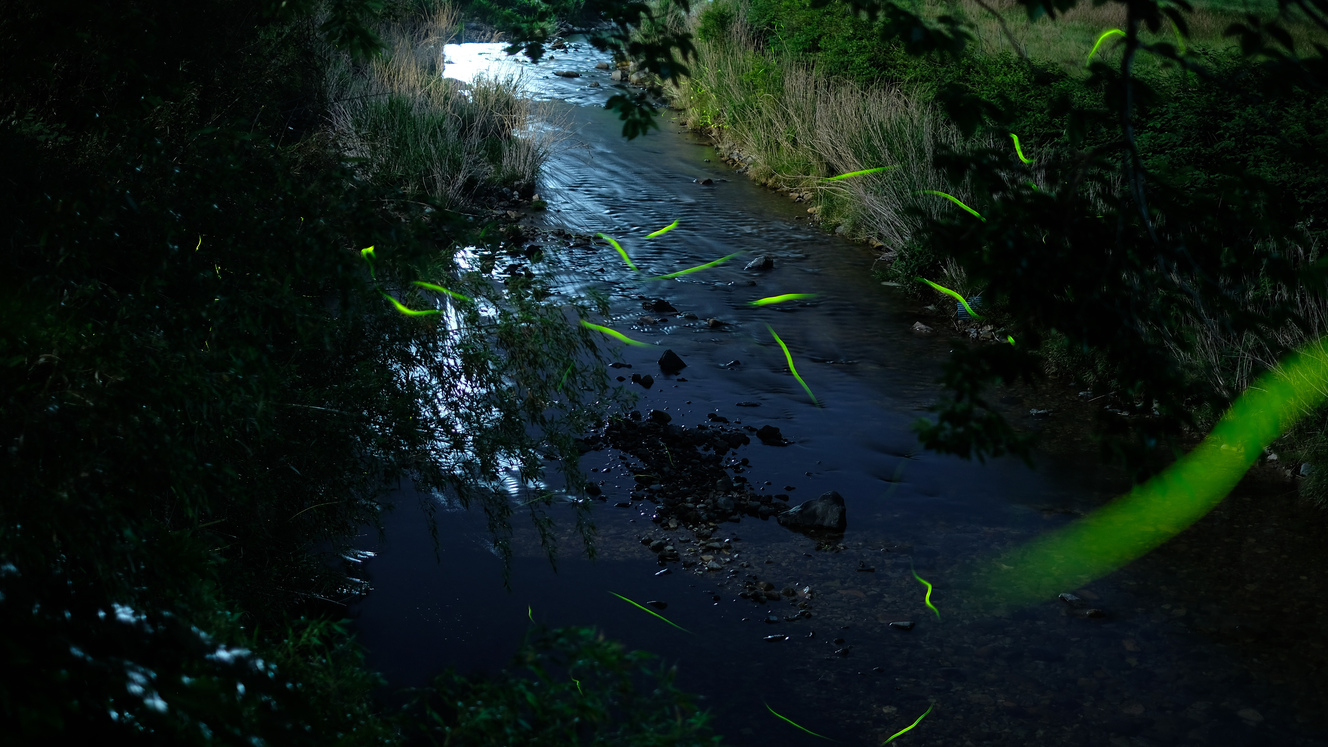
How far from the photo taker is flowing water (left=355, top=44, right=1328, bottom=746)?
4414mm

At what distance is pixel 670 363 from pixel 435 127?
5.65 metres

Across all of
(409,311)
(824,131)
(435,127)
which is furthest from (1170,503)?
(435,127)

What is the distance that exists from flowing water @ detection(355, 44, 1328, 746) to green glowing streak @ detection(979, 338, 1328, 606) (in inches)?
5.3

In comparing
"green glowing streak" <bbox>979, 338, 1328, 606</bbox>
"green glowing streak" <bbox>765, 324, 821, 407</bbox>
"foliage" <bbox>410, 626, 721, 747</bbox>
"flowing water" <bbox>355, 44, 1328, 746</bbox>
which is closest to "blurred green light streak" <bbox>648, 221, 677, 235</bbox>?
"green glowing streak" <bbox>765, 324, 821, 407</bbox>

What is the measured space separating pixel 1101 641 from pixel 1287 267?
9.93 feet

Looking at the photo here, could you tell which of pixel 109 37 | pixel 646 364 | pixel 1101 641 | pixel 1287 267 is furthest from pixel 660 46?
pixel 646 364

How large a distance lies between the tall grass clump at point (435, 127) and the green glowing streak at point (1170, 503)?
707 cm

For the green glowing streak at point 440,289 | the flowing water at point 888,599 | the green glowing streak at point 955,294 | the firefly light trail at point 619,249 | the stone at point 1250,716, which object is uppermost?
the green glowing streak at point 440,289

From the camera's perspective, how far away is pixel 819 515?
5.77m

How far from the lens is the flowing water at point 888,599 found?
14.5ft

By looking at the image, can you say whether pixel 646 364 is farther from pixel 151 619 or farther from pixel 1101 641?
pixel 151 619

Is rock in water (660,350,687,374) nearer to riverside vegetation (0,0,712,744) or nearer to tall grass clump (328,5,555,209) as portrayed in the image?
riverside vegetation (0,0,712,744)

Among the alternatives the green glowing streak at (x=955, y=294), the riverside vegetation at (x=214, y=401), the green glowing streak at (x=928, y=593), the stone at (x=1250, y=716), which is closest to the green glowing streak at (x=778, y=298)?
the green glowing streak at (x=955, y=294)

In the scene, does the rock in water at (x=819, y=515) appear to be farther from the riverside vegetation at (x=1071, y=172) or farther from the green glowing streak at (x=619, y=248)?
the green glowing streak at (x=619, y=248)
